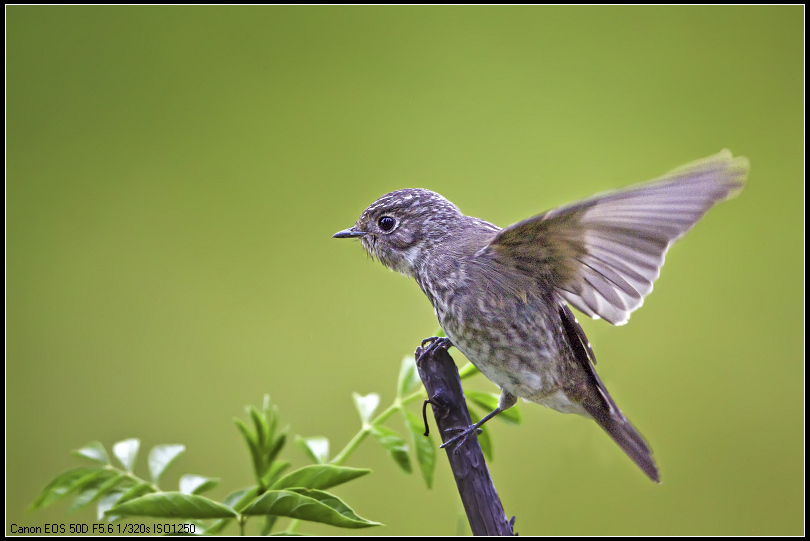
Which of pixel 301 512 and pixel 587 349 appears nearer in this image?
pixel 301 512

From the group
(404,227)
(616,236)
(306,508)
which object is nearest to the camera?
(306,508)

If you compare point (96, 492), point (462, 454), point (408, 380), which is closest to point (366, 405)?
point (408, 380)

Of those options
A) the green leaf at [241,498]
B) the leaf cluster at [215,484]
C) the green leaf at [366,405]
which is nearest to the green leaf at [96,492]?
the leaf cluster at [215,484]

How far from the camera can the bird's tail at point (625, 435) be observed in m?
0.78

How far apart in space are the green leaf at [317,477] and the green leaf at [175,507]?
55 mm

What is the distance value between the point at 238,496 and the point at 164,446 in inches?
4.3

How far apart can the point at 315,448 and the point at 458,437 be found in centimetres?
18

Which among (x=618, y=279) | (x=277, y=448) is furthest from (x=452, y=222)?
(x=277, y=448)

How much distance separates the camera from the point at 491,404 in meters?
0.74

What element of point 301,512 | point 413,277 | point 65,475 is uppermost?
point 413,277

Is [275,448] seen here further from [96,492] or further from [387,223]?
[387,223]

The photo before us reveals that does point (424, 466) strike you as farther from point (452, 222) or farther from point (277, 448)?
point (452, 222)

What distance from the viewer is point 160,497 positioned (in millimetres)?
516

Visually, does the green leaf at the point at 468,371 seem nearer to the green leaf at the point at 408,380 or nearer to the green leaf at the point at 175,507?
the green leaf at the point at 408,380
